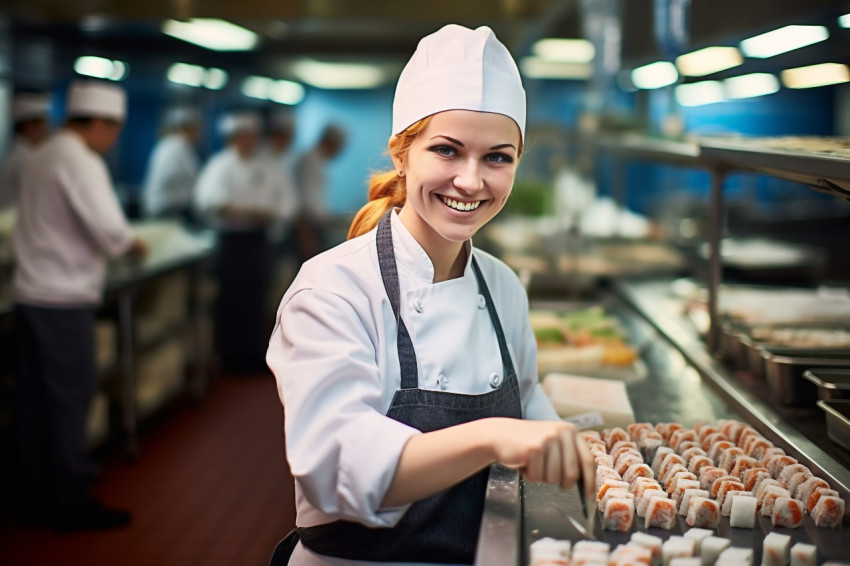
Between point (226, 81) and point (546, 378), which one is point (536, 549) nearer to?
point (546, 378)

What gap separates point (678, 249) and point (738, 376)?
2.24 meters

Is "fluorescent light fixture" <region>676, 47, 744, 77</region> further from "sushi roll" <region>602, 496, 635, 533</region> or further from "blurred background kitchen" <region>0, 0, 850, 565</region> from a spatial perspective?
"sushi roll" <region>602, 496, 635, 533</region>

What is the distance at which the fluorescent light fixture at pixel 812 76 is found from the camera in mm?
4229

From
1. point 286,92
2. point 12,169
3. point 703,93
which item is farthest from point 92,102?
point 286,92

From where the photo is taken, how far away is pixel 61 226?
13.0 feet

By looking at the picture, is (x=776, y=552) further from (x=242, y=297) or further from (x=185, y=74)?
(x=185, y=74)

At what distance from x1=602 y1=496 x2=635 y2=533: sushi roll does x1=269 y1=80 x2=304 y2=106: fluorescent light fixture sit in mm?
10384

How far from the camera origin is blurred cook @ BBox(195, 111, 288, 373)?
6.88m

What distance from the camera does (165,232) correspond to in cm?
563

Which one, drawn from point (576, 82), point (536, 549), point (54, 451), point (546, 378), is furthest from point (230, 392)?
point (576, 82)

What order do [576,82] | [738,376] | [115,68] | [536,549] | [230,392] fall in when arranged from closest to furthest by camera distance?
[536,549]
[738,376]
[230,392]
[115,68]
[576,82]

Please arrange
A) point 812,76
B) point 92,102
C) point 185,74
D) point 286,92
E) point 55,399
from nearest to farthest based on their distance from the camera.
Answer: point 55,399, point 92,102, point 812,76, point 185,74, point 286,92

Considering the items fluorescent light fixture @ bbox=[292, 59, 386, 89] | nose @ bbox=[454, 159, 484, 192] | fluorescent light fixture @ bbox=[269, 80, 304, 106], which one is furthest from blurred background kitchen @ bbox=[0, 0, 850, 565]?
fluorescent light fixture @ bbox=[269, 80, 304, 106]

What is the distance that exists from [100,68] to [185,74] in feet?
4.26
